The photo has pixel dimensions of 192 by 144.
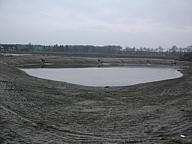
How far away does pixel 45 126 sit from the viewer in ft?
34.8

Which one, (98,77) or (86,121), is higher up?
(86,121)

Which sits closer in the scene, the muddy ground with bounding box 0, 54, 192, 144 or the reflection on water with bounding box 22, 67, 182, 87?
the muddy ground with bounding box 0, 54, 192, 144

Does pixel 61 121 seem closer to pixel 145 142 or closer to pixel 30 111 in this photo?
pixel 30 111

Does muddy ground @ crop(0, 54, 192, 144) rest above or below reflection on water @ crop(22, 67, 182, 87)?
above

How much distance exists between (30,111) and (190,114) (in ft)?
25.0

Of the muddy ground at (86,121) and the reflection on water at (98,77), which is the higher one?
the muddy ground at (86,121)

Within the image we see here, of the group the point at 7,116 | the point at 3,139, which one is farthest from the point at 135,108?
the point at 3,139

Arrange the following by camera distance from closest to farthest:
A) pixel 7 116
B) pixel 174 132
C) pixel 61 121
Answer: pixel 174 132, pixel 7 116, pixel 61 121

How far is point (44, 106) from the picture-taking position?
1498 cm

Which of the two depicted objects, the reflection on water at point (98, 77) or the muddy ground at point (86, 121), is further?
the reflection on water at point (98, 77)

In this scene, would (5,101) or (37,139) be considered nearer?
(37,139)

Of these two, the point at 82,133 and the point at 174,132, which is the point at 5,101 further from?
the point at 174,132

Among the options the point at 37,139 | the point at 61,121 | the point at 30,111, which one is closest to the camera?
the point at 37,139

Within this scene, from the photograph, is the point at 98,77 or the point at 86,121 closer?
the point at 86,121
